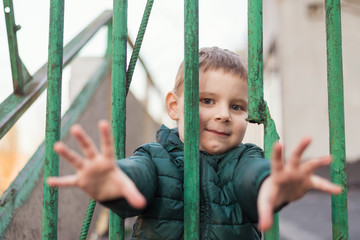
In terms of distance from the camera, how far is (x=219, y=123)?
131cm

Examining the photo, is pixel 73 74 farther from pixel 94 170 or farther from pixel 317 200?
pixel 317 200

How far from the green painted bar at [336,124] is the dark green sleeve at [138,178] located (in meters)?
0.52

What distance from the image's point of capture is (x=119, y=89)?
3.83ft

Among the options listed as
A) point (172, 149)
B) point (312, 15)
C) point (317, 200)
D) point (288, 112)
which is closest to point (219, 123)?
point (172, 149)

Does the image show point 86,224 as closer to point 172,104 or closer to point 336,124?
point 172,104

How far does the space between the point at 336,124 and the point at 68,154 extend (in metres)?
0.73

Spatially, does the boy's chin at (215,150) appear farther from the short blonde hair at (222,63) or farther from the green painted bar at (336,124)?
the green painted bar at (336,124)

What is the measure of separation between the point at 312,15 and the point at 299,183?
235 inches

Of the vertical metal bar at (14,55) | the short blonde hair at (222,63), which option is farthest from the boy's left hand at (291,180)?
the vertical metal bar at (14,55)

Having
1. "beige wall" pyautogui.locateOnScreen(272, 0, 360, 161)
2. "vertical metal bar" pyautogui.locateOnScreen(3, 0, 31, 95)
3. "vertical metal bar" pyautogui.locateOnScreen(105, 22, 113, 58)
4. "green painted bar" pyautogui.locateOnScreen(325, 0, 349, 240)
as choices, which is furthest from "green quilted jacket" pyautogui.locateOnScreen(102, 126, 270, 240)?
"beige wall" pyautogui.locateOnScreen(272, 0, 360, 161)

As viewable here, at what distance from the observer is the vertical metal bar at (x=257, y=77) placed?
1098mm

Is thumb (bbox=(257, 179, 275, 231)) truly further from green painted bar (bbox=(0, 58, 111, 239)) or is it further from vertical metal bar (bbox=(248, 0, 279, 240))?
green painted bar (bbox=(0, 58, 111, 239))

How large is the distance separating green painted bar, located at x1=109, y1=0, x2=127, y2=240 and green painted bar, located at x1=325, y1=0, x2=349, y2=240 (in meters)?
0.59

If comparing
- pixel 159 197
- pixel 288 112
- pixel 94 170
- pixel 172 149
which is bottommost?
pixel 288 112
